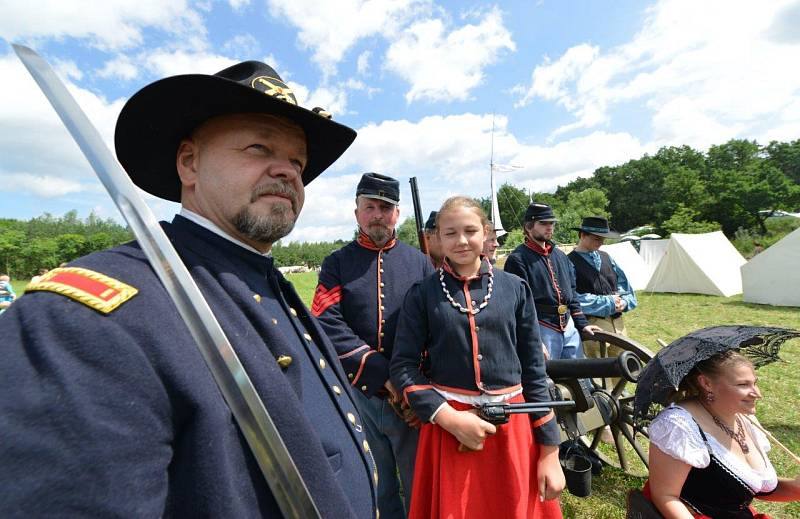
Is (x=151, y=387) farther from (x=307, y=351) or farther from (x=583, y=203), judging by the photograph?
(x=583, y=203)

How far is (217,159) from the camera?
116cm

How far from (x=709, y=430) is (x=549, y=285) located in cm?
221

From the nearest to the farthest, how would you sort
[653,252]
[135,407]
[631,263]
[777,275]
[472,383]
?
[135,407]
[472,383]
[777,275]
[631,263]
[653,252]

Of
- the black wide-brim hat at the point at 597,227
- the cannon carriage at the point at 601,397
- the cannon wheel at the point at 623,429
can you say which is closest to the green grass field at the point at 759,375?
the cannon wheel at the point at 623,429

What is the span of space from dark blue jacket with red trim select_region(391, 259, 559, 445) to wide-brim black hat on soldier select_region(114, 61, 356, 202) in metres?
1.13

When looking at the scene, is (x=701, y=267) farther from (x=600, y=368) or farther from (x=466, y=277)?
(x=466, y=277)

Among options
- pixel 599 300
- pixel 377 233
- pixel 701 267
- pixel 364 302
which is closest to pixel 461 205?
pixel 377 233

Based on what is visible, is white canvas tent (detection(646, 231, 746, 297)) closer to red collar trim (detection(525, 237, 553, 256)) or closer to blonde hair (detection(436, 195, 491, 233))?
→ red collar trim (detection(525, 237, 553, 256))

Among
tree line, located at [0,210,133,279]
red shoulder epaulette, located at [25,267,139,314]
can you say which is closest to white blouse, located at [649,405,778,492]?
red shoulder epaulette, located at [25,267,139,314]

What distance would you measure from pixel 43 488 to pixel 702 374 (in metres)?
2.41

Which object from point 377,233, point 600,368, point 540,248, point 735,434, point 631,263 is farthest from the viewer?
point 631,263

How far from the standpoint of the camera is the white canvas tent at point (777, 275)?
432 inches

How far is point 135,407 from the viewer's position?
0.62 m

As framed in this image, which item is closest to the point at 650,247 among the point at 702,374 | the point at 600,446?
the point at 600,446
